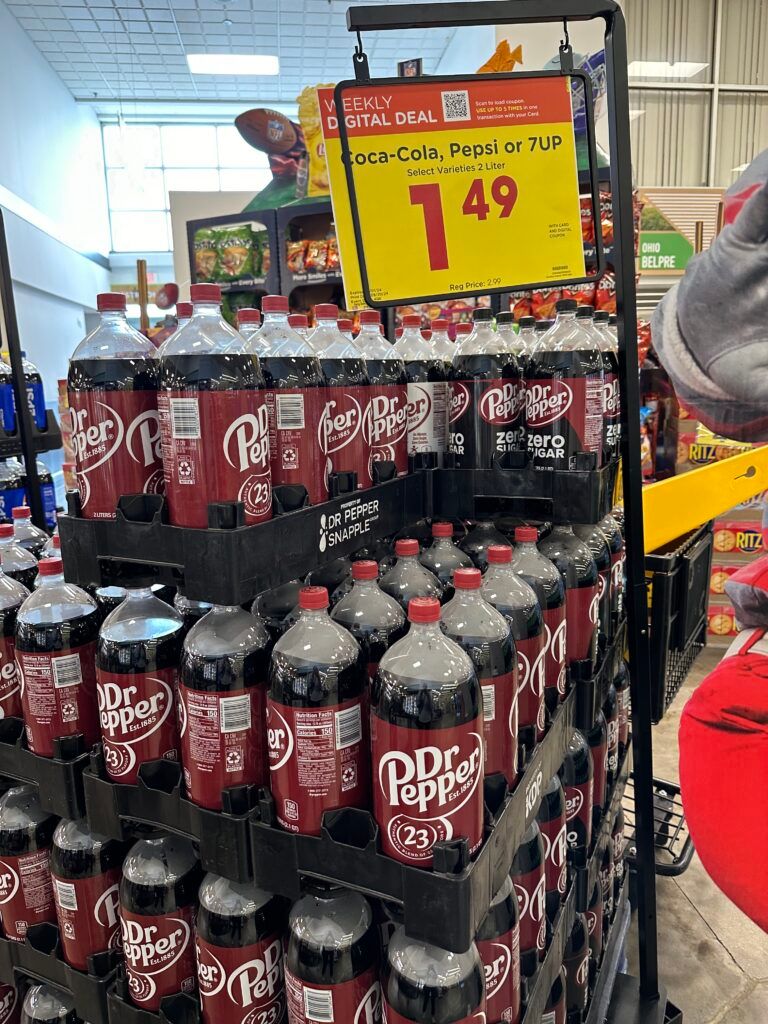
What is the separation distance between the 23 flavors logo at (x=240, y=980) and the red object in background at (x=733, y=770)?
0.82m

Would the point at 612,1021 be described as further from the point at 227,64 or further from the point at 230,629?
the point at 227,64

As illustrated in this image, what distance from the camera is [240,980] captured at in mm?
1407

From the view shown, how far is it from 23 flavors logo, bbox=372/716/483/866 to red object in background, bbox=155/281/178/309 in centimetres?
403

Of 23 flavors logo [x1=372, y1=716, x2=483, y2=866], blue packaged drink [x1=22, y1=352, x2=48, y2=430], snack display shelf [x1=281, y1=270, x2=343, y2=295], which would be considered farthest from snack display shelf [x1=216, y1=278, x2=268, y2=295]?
23 flavors logo [x1=372, y1=716, x2=483, y2=866]

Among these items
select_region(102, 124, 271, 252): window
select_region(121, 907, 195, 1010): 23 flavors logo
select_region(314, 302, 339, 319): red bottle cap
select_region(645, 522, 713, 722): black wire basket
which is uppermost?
select_region(102, 124, 271, 252): window

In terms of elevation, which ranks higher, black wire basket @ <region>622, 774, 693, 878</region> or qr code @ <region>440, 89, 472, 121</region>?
qr code @ <region>440, 89, 472, 121</region>

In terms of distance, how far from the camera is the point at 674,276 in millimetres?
5000

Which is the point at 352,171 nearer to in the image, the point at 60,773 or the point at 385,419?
the point at 385,419

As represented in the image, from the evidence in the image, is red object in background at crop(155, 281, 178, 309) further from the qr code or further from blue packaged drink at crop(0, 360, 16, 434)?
the qr code

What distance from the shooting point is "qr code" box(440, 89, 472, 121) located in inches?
63.5

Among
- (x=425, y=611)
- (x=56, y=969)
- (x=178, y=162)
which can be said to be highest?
(x=178, y=162)

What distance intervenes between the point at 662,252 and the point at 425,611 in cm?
447

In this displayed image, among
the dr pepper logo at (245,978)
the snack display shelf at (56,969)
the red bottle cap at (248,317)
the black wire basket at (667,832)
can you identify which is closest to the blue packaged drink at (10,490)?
the snack display shelf at (56,969)

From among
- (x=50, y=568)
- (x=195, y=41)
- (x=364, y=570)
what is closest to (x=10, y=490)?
(x=50, y=568)
